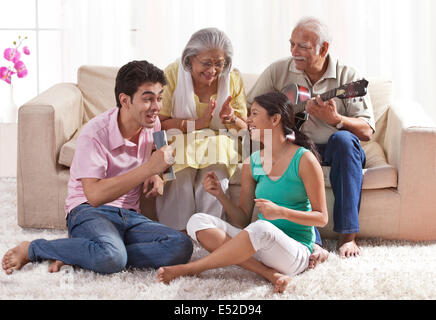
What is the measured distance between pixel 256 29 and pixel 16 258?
8.37 ft

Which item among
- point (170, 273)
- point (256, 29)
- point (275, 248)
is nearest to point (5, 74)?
point (256, 29)

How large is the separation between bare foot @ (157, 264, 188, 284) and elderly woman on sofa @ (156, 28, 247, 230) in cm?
51

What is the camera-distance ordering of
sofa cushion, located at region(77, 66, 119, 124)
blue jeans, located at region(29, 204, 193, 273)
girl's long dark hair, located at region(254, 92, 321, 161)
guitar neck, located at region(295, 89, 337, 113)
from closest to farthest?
blue jeans, located at region(29, 204, 193, 273), girl's long dark hair, located at region(254, 92, 321, 161), guitar neck, located at region(295, 89, 337, 113), sofa cushion, located at region(77, 66, 119, 124)

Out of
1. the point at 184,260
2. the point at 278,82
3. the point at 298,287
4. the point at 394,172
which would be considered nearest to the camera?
the point at 298,287

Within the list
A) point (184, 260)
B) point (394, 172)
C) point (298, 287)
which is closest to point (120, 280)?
point (184, 260)

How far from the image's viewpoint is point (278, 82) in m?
2.93

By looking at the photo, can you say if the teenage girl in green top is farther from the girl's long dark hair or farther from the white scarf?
the white scarf

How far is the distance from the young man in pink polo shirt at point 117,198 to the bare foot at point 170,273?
0.12 meters

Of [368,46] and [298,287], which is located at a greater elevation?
[368,46]

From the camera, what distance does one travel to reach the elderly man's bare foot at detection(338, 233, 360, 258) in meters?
2.49

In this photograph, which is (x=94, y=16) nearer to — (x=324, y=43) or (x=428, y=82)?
(x=324, y=43)

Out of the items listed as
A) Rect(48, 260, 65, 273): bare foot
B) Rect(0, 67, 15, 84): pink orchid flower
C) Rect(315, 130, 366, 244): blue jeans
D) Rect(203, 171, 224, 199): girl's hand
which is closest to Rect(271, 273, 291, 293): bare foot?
Rect(203, 171, 224, 199): girl's hand

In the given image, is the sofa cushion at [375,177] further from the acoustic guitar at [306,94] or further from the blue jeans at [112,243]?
the blue jeans at [112,243]

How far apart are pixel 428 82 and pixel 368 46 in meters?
0.52
